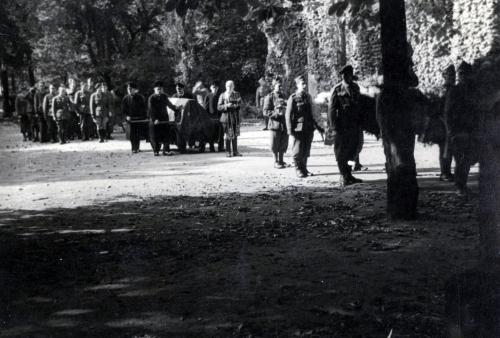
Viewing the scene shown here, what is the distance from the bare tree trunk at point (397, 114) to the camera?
8094 mm

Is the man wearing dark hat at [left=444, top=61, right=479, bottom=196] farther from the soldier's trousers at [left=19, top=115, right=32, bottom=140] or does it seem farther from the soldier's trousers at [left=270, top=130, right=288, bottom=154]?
the soldier's trousers at [left=19, top=115, right=32, bottom=140]

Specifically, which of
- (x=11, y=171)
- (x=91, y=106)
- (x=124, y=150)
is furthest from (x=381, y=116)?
(x=91, y=106)

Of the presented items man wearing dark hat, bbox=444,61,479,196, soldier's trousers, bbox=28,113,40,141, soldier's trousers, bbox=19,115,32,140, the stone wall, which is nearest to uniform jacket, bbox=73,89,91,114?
soldier's trousers, bbox=28,113,40,141

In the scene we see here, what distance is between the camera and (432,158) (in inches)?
618

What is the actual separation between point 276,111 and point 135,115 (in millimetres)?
6555

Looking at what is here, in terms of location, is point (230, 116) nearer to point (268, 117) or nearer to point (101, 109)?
point (268, 117)

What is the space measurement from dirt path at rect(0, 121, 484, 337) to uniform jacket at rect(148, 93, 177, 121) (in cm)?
598

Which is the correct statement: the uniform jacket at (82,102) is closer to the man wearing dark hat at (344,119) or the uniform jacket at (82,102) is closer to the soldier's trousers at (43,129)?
the soldier's trousers at (43,129)

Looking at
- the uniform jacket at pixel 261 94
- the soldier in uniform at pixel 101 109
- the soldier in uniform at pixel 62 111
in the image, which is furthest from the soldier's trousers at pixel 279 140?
the uniform jacket at pixel 261 94

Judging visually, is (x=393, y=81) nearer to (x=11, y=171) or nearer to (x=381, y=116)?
(x=381, y=116)

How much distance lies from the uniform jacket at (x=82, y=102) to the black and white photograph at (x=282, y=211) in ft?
16.7

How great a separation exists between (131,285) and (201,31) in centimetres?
3675

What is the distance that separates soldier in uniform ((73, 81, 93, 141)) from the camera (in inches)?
1035

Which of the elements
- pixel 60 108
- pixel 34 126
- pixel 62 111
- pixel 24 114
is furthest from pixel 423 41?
pixel 24 114
